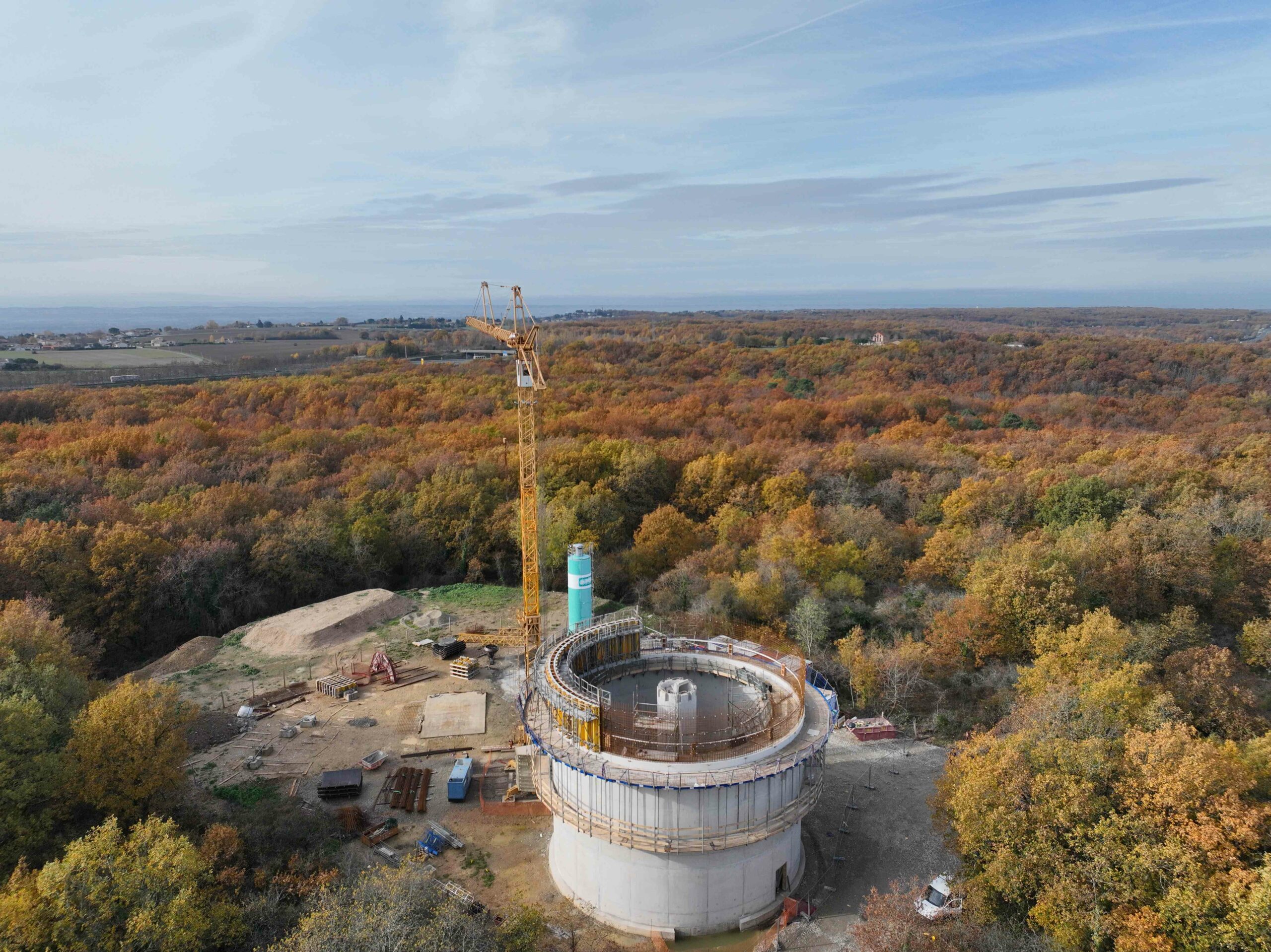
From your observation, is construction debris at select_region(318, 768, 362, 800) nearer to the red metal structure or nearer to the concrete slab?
the concrete slab

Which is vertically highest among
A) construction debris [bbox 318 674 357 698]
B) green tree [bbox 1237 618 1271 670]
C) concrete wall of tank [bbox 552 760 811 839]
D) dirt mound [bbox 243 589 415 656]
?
concrete wall of tank [bbox 552 760 811 839]

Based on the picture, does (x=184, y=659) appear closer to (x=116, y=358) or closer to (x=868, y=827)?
(x=868, y=827)

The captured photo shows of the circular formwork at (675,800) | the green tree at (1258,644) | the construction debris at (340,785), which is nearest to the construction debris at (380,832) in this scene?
the construction debris at (340,785)

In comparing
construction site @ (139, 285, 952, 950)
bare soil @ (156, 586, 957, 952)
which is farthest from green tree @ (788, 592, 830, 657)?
bare soil @ (156, 586, 957, 952)

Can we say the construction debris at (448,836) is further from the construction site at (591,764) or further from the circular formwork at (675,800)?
the circular formwork at (675,800)

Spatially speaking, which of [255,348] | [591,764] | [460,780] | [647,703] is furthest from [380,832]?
[255,348]

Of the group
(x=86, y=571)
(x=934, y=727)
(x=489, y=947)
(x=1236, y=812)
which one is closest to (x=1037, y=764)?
(x=1236, y=812)

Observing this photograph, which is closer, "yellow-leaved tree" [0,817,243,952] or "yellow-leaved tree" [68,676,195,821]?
"yellow-leaved tree" [0,817,243,952]
